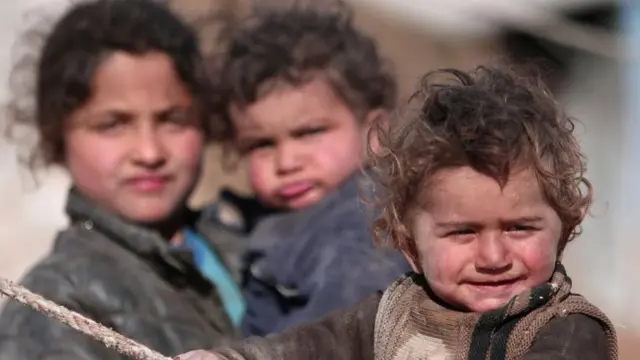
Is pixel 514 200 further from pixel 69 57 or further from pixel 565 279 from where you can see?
pixel 69 57

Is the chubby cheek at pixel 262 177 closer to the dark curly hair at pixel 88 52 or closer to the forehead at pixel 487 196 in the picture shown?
the dark curly hair at pixel 88 52

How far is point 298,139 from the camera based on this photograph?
6.80ft

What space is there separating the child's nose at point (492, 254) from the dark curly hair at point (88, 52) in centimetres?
94

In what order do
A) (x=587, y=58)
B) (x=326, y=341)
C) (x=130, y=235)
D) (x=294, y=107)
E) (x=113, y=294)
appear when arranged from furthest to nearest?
(x=587, y=58)
(x=294, y=107)
(x=130, y=235)
(x=113, y=294)
(x=326, y=341)

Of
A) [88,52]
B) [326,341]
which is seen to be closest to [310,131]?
[88,52]

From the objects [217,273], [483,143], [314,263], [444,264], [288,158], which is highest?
[483,143]

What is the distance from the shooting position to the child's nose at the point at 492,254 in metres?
1.25

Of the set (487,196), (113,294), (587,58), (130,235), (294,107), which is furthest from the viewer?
(587,58)

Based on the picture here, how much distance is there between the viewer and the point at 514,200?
1246 millimetres

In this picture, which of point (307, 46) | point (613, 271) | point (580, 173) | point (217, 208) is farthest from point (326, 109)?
point (613, 271)

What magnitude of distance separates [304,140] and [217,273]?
0.28 m

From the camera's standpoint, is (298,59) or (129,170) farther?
(298,59)

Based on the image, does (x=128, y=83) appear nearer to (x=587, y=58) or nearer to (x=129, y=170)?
(x=129, y=170)

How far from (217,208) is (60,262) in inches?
18.6
